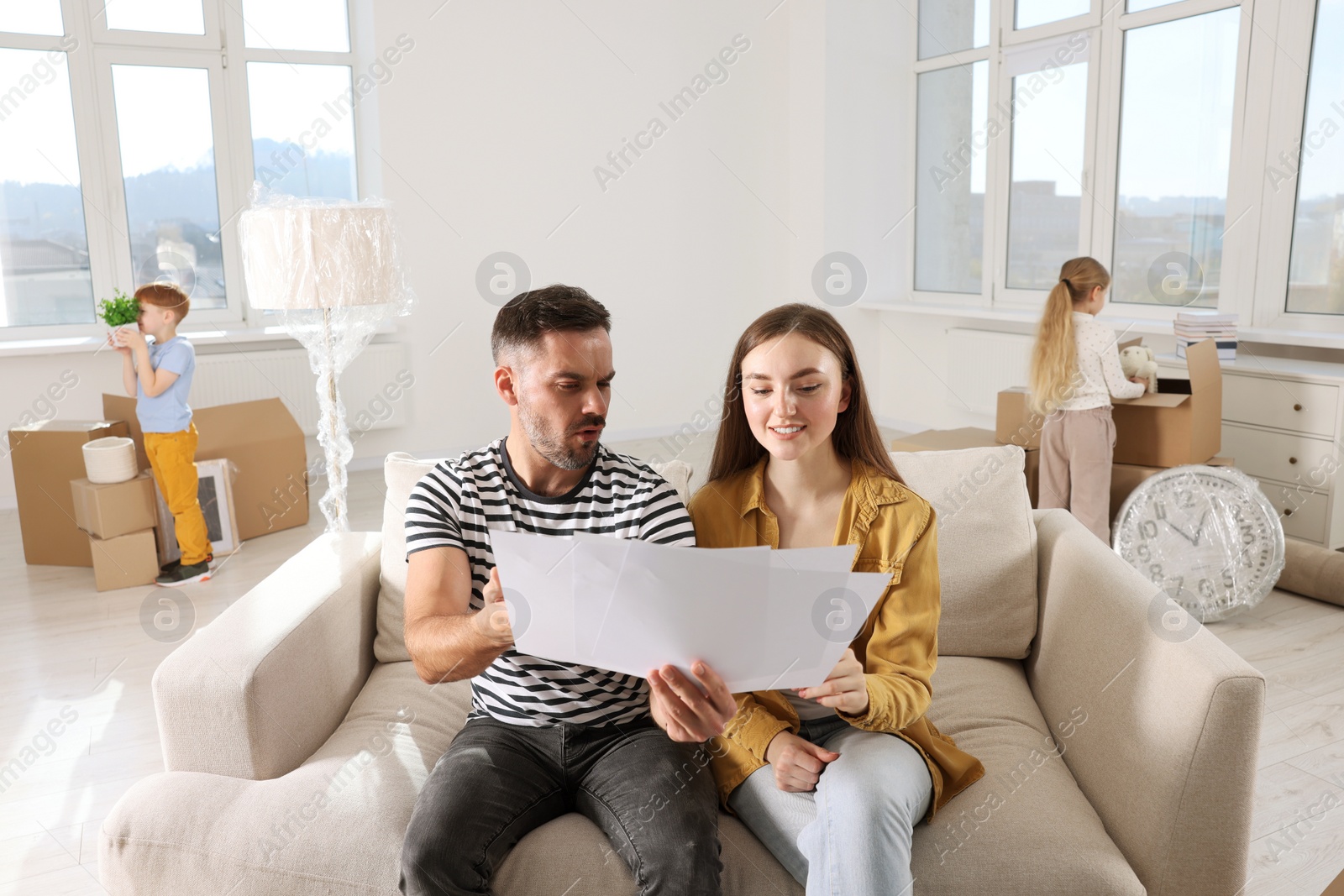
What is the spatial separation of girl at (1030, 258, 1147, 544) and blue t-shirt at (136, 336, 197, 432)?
3116mm

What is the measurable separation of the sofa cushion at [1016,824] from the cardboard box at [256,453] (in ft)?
10.9

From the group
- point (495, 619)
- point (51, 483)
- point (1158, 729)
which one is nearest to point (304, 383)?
point (51, 483)

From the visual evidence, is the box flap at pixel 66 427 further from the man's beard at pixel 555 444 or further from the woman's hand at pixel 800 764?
the woman's hand at pixel 800 764

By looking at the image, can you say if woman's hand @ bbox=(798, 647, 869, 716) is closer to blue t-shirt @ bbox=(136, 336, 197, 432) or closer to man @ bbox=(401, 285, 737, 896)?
man @ bbox=(401, 285, 737, 896)

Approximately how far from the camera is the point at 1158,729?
1396 millimetres

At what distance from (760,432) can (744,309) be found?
15.7 feet

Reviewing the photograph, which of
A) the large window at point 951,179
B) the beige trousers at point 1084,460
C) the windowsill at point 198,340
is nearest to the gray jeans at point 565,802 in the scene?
the beige trousers at point 1084,460

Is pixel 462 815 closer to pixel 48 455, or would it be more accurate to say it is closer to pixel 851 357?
pixel 851 357

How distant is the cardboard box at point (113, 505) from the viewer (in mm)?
3518

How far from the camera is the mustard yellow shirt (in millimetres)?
1399

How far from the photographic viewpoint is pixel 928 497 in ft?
6.25

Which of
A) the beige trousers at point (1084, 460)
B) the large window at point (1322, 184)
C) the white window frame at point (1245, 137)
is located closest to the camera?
the beige trousers at point (1084, 460)

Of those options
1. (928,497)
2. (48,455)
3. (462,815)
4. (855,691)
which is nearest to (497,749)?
(462,815)

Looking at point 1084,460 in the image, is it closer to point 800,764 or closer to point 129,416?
point 800,764
